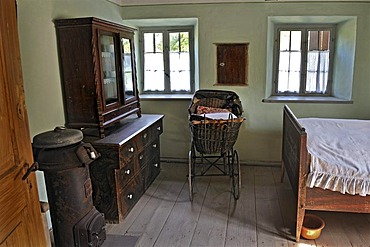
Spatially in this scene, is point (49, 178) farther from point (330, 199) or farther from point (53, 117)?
point (330, 199)

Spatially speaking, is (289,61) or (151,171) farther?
(289,61)

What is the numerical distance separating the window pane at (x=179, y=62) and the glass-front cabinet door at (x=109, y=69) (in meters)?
1.47

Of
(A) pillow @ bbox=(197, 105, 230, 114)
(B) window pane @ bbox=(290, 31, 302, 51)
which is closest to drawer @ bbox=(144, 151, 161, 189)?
(A) pillow @ bbox=(197, 105, 230, 114)

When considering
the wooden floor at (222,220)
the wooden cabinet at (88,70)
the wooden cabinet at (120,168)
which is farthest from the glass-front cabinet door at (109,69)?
the wooden floor at (222,220)

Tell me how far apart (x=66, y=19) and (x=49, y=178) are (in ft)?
4.52

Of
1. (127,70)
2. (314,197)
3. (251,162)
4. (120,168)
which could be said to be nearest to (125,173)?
(120,168)

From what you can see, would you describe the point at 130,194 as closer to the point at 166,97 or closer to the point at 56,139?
the point at 56,139

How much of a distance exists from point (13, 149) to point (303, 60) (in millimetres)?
3890

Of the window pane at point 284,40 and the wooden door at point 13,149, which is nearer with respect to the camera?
the wooden door at point 13,149

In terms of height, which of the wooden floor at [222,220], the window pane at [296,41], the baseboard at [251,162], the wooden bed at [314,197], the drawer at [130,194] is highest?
the window pane at [296,41]

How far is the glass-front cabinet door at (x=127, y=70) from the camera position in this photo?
3.30m

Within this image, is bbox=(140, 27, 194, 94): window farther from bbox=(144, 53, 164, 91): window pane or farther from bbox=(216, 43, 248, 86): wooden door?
bbox=(216, 43, 248, 86): wooden door

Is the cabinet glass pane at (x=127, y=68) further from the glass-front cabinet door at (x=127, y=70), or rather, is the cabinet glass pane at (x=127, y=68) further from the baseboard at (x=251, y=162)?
the baseboard at (x=251, y=162)

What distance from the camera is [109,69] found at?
10.00ft
